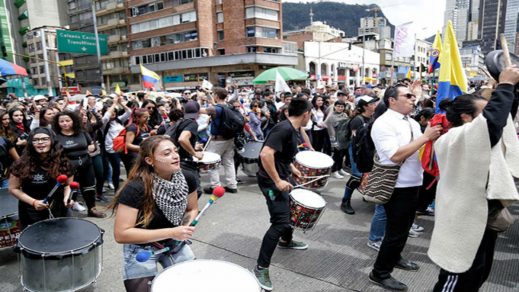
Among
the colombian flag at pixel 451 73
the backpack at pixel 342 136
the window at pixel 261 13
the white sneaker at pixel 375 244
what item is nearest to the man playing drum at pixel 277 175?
the white sneaker at pixel 375 244

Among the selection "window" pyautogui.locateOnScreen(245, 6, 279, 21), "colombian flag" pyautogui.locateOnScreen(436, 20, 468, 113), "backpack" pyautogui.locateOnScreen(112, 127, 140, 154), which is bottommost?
"backpack" pyautogui.locateOnScreen(112, 127, 140, 154)

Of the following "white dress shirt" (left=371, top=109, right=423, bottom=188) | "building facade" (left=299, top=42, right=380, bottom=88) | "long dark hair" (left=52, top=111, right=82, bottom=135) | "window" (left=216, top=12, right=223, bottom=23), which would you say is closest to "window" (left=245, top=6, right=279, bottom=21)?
"window" (left=216, top=12, right=223, bottom=23)

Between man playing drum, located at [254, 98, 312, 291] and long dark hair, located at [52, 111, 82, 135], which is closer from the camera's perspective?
man playing drum, located at [254, 98, 312, 291]

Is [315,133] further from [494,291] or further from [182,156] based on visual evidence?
[494,291]

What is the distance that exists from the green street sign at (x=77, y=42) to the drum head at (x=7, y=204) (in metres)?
24.1

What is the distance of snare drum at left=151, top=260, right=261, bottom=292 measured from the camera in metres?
1.95

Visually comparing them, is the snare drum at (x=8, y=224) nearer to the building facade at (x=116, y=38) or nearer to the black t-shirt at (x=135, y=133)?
the black t-shirt at (x=135, y=133)

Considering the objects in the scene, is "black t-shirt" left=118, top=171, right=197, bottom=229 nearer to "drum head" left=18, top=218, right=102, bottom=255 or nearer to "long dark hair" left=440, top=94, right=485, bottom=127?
"drum head" left=18, top=218, right=102, bottom=255

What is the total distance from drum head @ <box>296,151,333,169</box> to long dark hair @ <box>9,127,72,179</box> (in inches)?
109

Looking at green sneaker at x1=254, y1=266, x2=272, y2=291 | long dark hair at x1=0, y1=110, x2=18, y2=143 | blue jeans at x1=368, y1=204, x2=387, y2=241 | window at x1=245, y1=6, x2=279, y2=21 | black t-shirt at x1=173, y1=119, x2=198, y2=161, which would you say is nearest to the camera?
green sneaker at x1=254, y1=266, x2=272, y2=291

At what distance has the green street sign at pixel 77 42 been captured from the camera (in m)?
24.6

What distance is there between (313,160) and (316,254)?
49.5 inches

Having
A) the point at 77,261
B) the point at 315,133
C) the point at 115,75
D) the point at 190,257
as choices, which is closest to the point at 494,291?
the point at 190,257

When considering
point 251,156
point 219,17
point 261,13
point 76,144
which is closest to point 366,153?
point 251,156
